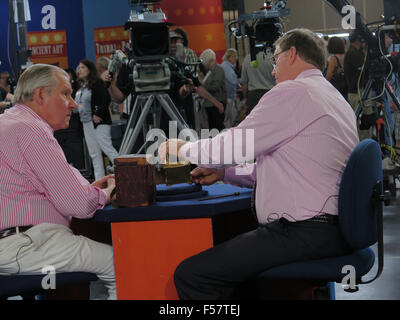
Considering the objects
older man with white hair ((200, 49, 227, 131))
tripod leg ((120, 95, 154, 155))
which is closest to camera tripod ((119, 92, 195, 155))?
tripod leg ((120, 95, 154, 155))

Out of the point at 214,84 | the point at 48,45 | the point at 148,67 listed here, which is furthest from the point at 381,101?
the point at 48,45

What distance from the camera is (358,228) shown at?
6.32 ft

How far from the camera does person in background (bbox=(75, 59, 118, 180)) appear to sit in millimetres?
6219

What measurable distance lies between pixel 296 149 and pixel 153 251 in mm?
585

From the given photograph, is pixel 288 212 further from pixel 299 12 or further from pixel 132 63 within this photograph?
pixel 299 12

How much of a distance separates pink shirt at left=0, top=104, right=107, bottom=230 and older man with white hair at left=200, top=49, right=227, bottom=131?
17.4 ft

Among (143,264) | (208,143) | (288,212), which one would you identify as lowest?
(143,264)

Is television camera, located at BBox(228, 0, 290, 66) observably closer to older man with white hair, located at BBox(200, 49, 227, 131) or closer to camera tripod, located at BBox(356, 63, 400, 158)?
camera tripod, located at BBox(356, 63, 400, 158)

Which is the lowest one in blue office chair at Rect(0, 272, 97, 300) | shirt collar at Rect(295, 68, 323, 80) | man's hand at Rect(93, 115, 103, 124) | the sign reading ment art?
blue office chair at Rect(0, 272, 97, 300)

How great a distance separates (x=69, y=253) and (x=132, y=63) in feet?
10.0

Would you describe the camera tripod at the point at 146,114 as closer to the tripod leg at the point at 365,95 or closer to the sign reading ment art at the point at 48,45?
the tripod leg at the point at 365,95

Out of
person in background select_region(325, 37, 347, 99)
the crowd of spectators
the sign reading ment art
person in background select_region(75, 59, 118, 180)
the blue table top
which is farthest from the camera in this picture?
the sign reading ment art

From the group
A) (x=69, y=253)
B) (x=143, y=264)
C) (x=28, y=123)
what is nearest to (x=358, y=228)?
(x=143, y=264)

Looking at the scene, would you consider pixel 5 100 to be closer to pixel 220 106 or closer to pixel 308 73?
pixel 220 106
